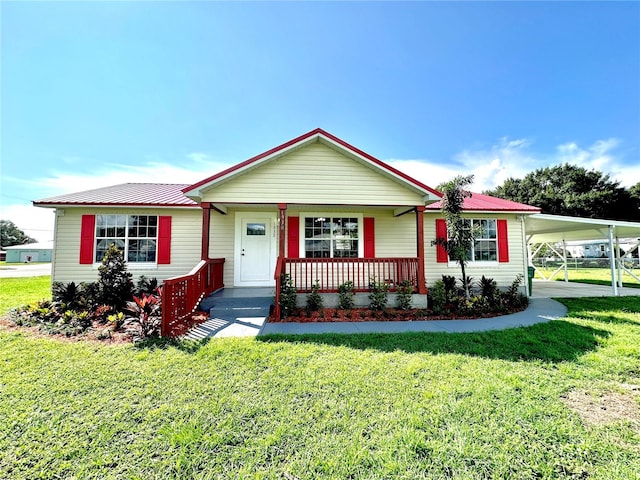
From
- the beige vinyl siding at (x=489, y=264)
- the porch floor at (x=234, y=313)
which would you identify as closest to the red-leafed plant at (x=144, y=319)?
the porch floor at (x=234, y=313)

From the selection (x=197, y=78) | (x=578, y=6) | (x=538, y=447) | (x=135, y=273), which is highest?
(x=578, y=6)

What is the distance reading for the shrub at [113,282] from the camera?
6633 mm

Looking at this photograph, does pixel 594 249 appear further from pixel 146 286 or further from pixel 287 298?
pixel 146 286

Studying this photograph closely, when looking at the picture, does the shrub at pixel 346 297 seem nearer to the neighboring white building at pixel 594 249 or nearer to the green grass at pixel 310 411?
the green grass at pixel 310 411

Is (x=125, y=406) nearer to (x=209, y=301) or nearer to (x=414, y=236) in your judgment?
(x=209, y=301)

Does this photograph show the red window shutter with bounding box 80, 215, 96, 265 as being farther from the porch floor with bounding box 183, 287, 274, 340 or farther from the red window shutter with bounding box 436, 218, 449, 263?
the red window shutter with bounding box 436, 218, 449, 263

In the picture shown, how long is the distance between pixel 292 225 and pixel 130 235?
17.4 ft

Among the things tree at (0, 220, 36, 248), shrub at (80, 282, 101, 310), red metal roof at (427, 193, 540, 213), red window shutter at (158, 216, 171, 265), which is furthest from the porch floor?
tree at (0, 220, 36, 248)

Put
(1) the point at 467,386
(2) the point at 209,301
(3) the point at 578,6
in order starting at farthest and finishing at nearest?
1. (3) the point at 578,6
2. (2) the point at 209,301
3. (1) the point at 467,386

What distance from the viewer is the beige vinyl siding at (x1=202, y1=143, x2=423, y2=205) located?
7027 mm

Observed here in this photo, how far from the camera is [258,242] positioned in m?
8.91

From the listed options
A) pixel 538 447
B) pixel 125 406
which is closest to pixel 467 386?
pixel 538 447

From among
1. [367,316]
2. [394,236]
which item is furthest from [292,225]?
[367,316]

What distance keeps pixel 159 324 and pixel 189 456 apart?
12.3ft
